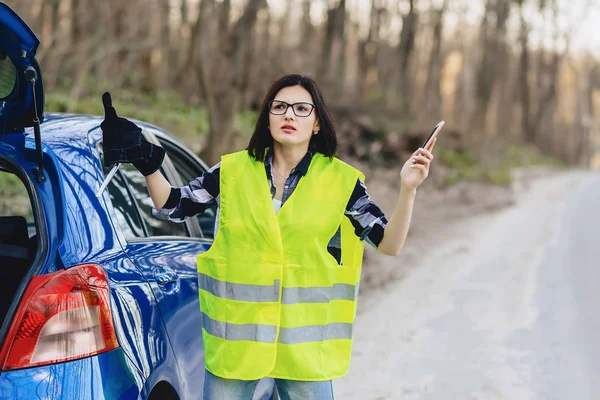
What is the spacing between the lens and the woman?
2680 mm

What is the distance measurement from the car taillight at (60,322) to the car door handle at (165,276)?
48 cm

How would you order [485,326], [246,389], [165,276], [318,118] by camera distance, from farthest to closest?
[485,326], [165,276], [318,118], [246,389]

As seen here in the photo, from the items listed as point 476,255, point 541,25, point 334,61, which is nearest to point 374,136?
point 476,255

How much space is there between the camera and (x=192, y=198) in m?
2.89

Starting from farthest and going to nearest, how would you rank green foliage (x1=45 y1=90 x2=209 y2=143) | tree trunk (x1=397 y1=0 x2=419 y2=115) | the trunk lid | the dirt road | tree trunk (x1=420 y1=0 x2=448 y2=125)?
1. tree trunk (x1=420 y1=0 x2=448 y2=125)
2. tree trunk (x1=397 y1=0 x2=419 y2=115)
3. green foliage (x1=45 y1=90 x2=209 y2=143)
4. the dirt road
5. the trunk lid

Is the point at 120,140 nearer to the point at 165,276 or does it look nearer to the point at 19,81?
the point at 19,81

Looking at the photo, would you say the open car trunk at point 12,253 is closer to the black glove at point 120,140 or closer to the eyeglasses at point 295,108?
the black glove at point 120,140

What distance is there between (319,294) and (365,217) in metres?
0.32

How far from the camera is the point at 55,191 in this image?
266 cm

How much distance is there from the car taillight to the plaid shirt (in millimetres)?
467

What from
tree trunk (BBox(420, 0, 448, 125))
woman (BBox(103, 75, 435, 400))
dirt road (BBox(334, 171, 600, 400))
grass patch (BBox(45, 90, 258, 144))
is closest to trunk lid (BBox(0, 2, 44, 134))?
woman (BBox(103, 75, 435, 400))

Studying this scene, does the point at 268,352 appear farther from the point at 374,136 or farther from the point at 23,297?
the point at 374,136

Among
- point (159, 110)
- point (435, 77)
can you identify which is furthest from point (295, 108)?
point (435, 77)

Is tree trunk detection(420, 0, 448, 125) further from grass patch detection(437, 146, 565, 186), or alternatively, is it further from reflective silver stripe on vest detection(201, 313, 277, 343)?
reflective silver stripe on vest detection(201, 313, 277, 343)
